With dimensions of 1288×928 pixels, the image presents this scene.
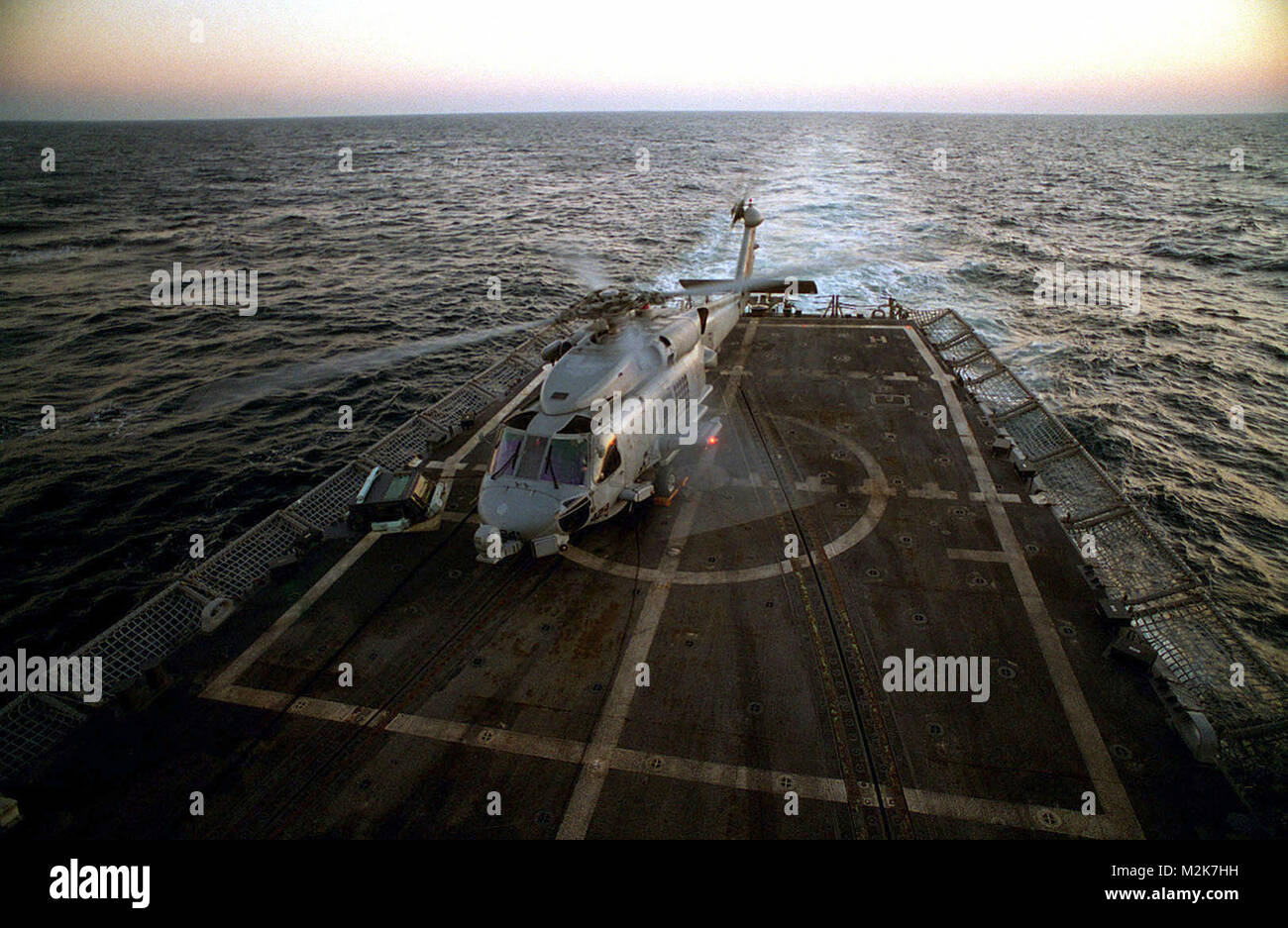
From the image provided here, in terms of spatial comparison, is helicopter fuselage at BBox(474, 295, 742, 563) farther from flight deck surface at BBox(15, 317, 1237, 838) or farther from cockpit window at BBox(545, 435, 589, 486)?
flight deck surface at BBox(15, 317, 1237, 838)

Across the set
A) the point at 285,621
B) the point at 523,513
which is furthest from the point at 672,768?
the point at 285,621

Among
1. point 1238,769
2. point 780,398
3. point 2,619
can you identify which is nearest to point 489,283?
point 780,398

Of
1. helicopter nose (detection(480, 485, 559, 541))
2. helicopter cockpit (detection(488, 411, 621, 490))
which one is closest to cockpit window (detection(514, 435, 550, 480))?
helicopter cockpit (detection(488, 411, 621, 490))

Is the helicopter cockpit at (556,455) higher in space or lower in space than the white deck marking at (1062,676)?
higher

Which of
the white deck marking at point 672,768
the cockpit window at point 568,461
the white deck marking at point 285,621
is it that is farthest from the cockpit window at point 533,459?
the white deck marking at point 672,768

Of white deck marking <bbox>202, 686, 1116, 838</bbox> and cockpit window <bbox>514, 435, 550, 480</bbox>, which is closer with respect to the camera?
white deck marking <bbox>202, 686, 1116, 838</bbox>

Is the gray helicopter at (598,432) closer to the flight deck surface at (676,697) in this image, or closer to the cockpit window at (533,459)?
the cockpit window at (533,459)
